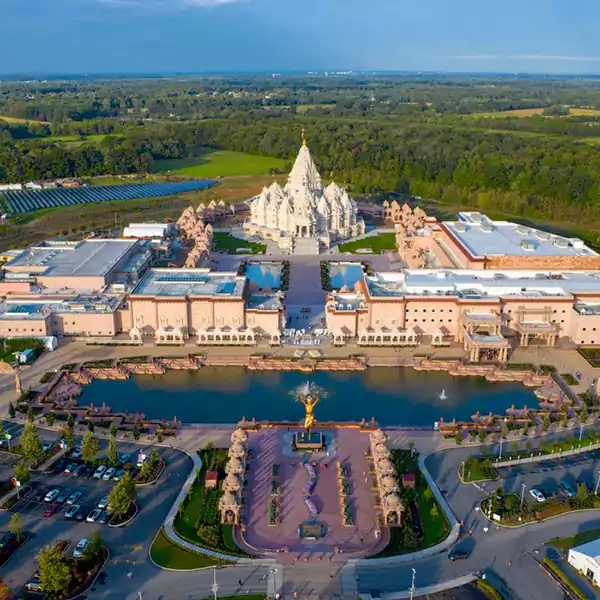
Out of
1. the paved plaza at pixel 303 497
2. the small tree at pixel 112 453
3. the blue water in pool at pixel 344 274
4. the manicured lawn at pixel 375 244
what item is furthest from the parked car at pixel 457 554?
the manicured lawn at pixel 375 244

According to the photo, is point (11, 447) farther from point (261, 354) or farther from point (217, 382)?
point (261, 354)

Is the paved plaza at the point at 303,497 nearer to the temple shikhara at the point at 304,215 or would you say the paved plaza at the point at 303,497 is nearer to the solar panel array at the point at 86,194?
the temple shikhara at the point at 304,215


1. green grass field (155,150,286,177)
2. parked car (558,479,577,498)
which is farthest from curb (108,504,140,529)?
green grass field (155,150,286,177)

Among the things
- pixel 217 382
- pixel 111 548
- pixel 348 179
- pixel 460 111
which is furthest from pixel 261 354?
pixel 460 111

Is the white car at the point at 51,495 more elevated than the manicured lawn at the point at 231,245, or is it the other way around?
the manicured lawn at the point at 231,245

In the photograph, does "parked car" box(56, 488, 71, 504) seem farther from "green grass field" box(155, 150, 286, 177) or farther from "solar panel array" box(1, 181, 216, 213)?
"green grass field" box(155, 150, 286, 177)

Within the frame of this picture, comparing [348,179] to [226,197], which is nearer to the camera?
[226,197]

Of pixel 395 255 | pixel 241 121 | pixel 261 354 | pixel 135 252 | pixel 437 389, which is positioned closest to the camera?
pixel 437 389
